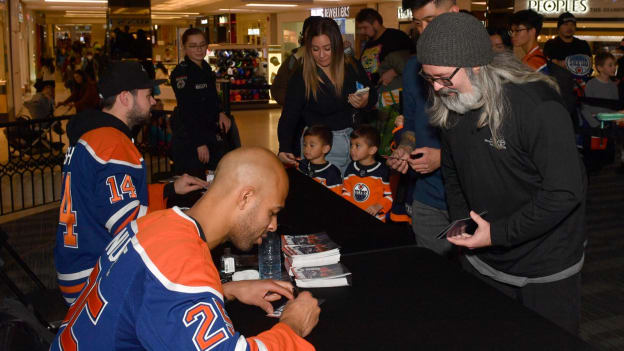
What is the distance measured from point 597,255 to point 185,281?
14.8ft

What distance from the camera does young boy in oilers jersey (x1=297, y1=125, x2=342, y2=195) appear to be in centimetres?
427

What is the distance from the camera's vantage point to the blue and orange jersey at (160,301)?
4.16 feet

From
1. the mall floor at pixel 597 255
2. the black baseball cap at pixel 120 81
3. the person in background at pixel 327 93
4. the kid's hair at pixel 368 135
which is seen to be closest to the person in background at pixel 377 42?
the person in background at pixel 327 93

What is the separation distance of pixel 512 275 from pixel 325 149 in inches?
90.9

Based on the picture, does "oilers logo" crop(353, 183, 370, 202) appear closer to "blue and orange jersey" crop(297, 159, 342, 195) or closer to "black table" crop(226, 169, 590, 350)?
"blue and orange jersey" crop(297, 159, 342, 195)

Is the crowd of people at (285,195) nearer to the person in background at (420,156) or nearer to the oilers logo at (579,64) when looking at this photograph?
the person in background at (420,156)

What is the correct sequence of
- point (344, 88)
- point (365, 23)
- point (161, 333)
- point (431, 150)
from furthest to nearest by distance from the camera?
point (365, 23)
point (344, 88)
point (431, 150)
point (161, 333)

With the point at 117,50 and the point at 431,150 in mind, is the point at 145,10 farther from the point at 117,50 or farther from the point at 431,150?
the point at 431,150

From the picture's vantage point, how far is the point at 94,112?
9.48ft

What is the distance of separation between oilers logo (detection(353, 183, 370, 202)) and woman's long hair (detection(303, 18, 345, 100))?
64cm

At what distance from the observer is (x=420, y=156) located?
8.93ft

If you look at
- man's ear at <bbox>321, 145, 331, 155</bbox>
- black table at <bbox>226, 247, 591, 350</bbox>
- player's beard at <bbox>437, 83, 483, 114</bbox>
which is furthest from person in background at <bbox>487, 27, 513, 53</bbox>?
black table at <bbox>226, 247, 591, 350</bbox>

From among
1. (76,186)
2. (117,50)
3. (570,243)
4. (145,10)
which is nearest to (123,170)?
(76,186)

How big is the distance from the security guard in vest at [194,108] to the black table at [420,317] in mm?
3931
